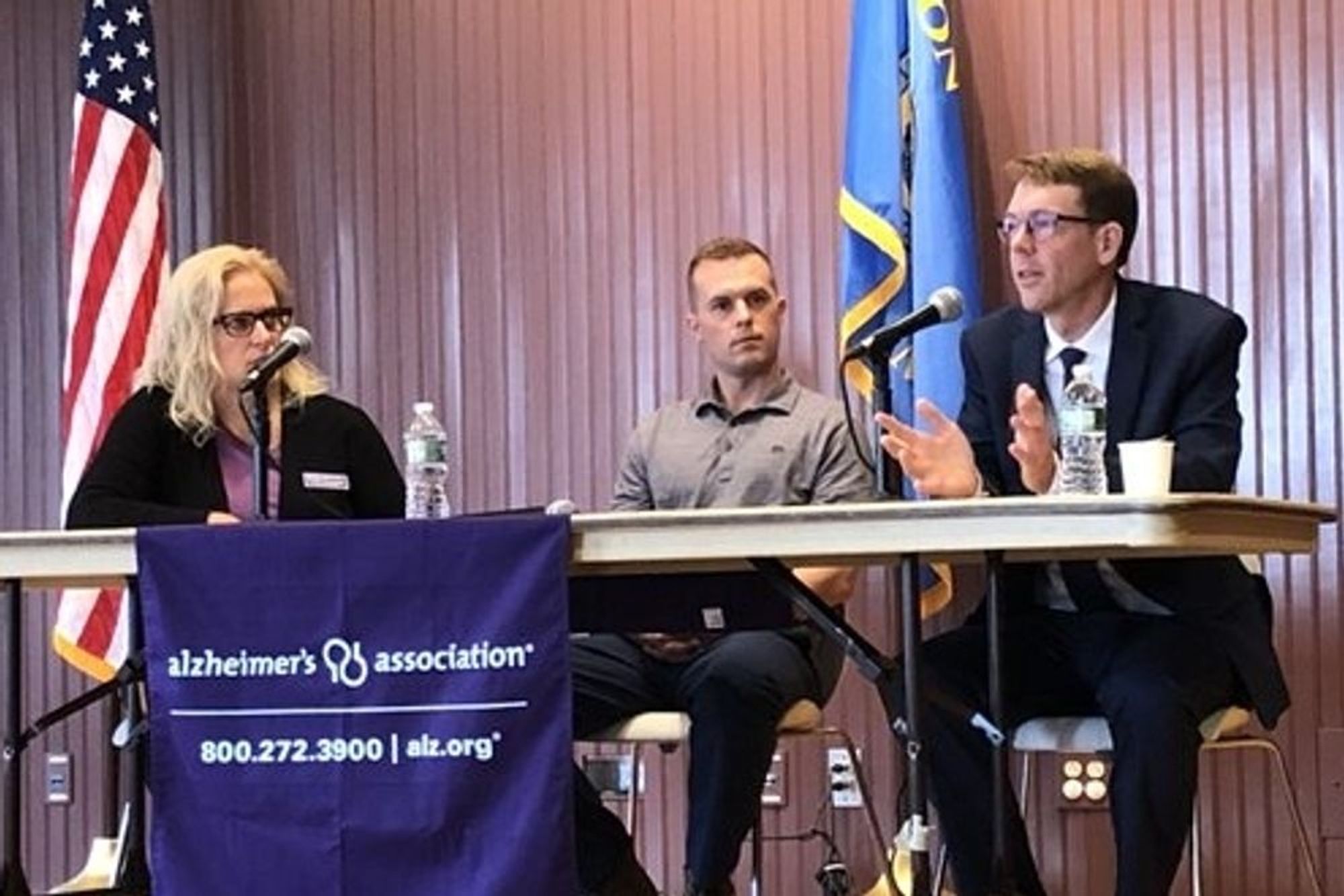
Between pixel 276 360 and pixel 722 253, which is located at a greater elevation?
pixel 722 253

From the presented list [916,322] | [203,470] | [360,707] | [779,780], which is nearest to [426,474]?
[203,470]

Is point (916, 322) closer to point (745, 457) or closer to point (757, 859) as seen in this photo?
point (745, 457)

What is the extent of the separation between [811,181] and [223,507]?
1614 millimetres

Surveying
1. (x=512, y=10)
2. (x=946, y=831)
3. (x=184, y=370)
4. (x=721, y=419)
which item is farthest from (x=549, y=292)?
(x=946, y=831)

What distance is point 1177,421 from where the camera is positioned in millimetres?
3156

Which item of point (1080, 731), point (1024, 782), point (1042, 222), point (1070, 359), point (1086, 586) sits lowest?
point (1024, 782)

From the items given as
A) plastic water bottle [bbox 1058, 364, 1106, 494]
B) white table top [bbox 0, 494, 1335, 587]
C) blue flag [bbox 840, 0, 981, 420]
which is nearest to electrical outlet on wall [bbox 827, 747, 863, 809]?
blue flag [bbox 840, 0, 981, 420]

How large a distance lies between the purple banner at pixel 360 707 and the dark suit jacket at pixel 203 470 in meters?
0.62

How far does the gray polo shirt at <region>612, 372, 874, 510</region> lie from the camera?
12.9ft

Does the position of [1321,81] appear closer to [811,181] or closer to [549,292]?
[811,181]

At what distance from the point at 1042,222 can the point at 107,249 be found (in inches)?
96.3

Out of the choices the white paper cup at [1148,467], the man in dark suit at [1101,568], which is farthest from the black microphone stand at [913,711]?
the white paper cup at [1148,467]

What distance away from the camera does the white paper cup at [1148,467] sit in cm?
262

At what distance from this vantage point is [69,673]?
5.20 metres
